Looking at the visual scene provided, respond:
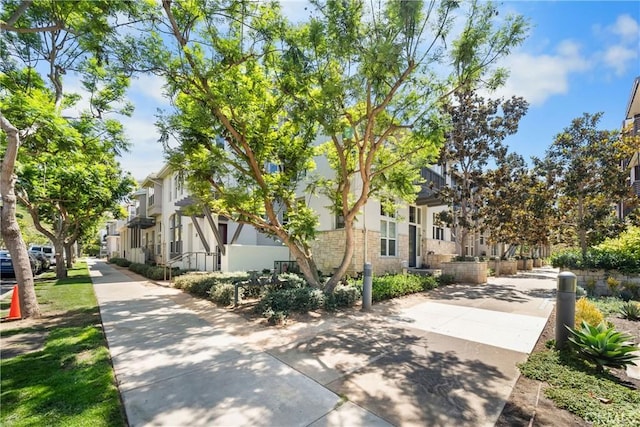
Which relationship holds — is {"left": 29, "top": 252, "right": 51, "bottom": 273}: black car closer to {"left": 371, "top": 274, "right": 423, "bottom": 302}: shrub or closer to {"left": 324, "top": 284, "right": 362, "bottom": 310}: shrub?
{"left": 324, "top": 284, "right": 362, "bottom": 310}: shrub

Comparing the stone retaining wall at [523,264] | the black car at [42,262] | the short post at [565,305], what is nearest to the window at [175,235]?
the black car at [42,262]

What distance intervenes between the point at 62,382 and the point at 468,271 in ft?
49.3

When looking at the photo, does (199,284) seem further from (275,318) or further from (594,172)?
(594,172)

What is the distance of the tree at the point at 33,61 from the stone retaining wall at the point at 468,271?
50.0 feet

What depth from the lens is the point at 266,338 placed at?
19.0 ft

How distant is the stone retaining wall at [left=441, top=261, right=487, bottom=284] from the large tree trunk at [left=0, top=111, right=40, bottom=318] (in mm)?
15296

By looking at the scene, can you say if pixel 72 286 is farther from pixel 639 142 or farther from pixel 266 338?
pixel 639 142

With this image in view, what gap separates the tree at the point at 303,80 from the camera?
7016mm

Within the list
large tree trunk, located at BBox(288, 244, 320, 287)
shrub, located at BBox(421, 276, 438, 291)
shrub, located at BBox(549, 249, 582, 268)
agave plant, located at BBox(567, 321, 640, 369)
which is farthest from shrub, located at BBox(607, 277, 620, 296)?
large tree trunk, located at BBox(288, 244, 320, 287)

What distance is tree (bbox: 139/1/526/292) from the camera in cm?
702

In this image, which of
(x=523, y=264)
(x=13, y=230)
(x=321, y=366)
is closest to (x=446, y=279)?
(x=321, y=366)

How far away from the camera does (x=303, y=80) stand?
769 centimetres

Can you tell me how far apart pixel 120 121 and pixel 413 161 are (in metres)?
10.5

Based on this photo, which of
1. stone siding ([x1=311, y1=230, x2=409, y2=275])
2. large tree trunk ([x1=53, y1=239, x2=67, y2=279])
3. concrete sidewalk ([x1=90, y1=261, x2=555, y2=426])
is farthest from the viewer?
large tree trunk ([x1=53, y1=239, x2=67, y2=279])
